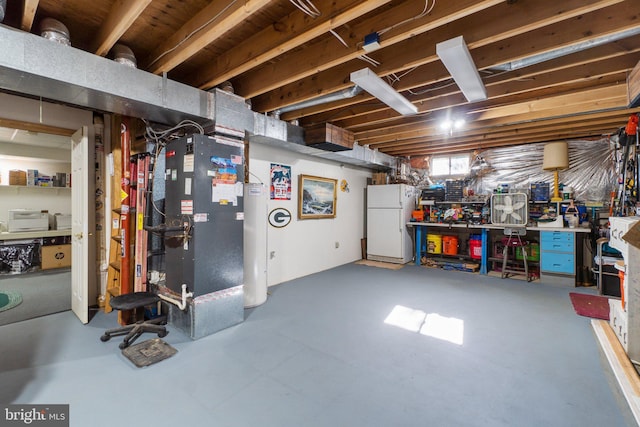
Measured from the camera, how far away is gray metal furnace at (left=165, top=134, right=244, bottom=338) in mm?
2740

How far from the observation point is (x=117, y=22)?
6.35 ft

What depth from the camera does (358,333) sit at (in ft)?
9.44

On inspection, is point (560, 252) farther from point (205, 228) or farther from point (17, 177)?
point (17, 177)

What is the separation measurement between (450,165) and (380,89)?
4369 millimetres

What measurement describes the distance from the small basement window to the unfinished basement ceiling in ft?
→ 7.96

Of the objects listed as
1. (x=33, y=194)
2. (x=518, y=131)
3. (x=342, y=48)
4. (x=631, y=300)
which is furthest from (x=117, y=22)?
(x=33, y=194)

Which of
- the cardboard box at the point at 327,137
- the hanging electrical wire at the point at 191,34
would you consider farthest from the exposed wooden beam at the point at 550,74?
the hanging electrical wire at the point at 191,34

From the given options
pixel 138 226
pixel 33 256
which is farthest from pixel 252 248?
pixel 33 256

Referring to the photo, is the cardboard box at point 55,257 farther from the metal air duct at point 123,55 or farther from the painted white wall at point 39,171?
the metal air duct at point 123,55

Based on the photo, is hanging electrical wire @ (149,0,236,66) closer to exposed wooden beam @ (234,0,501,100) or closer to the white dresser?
exposed wooden beam @ (234,0,501,100)

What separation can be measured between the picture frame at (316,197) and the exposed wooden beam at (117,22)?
3173mm

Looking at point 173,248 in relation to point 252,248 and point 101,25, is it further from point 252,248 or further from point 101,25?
point 101,25

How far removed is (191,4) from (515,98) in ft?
12.2

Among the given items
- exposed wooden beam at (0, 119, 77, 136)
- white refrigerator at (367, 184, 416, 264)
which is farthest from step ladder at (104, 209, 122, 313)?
white refrigerator at (367, 184, 416, 264)
